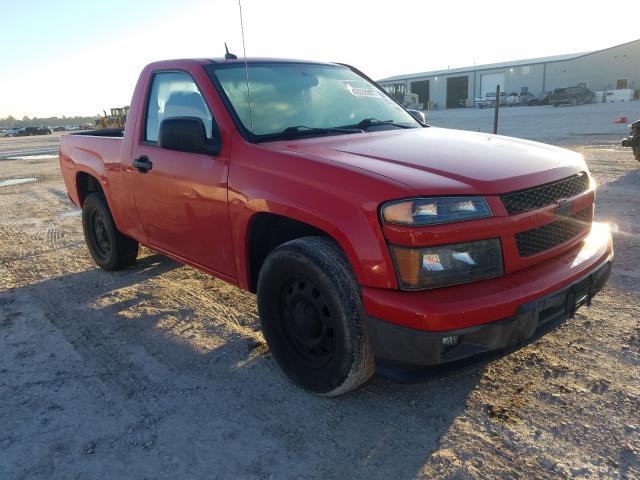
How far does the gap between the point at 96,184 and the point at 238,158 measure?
279 cm

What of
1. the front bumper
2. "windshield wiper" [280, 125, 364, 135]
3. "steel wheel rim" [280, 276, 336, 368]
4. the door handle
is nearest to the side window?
the door handle

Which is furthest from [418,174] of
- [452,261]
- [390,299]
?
[390,299]

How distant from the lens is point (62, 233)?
21.8 feet

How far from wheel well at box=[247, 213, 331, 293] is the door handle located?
118 cm

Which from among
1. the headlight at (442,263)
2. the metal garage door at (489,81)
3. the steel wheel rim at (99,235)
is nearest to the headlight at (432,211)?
the headlight at (442,263)

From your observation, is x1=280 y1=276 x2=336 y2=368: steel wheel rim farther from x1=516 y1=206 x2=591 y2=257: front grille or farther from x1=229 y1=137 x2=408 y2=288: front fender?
x1=516 y1=206 x2=591 y2=257: front grille

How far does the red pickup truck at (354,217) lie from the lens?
217 cm

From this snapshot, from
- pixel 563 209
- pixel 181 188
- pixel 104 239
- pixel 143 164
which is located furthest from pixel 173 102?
pixel 563 209

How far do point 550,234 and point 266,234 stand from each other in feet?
5.13

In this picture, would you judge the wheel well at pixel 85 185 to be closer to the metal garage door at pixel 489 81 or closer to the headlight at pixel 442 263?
the headlight at pixel 442 263

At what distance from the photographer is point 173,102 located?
3648 millimetres

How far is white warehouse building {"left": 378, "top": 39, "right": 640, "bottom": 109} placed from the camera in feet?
176

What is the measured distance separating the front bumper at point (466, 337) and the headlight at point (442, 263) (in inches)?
5.7

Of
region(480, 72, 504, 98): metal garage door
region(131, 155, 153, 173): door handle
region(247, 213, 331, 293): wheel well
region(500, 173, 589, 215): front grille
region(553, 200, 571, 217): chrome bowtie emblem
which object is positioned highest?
region(480, 72, 504, 98): metal garage door
